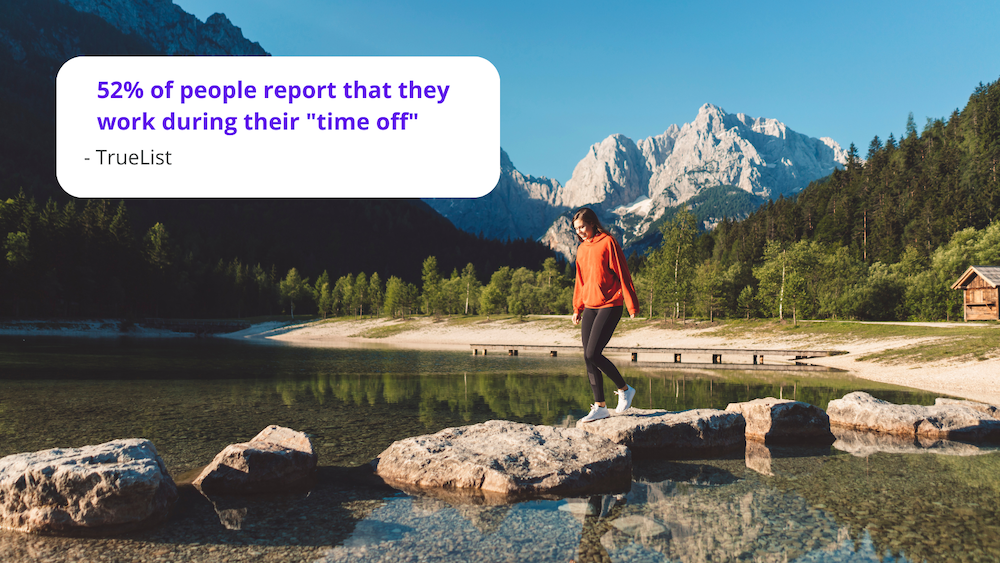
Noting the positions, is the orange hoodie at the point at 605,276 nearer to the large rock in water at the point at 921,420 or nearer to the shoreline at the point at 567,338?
the large rock in water at the point at 921,420

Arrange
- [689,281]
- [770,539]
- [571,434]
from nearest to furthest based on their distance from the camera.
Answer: [770,539]
[571,434]
[689,281]

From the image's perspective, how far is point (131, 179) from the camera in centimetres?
1395

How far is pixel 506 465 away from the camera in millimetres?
6918

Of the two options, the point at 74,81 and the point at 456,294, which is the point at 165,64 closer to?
the point at 74,81

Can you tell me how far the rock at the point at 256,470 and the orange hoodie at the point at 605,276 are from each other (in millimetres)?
4572

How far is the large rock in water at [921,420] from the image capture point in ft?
34.4

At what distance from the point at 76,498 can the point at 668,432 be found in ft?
26.6

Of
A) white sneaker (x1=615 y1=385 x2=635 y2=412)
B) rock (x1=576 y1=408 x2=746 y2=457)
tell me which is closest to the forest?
rock (x1=576 y1=408 x2=746 y2=457)

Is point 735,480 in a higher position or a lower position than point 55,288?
lower

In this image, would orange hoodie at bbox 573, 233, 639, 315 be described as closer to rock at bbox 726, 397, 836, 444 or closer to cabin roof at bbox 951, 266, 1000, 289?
rock at bbox 726, 397, 836, 444

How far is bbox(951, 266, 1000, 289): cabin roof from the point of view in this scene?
52375 millimetres

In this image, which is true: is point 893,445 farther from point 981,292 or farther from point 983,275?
point 981,292

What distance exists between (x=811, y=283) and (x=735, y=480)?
79385mm

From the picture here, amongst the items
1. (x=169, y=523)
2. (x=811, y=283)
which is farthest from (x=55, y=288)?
(x=811, y=283)
